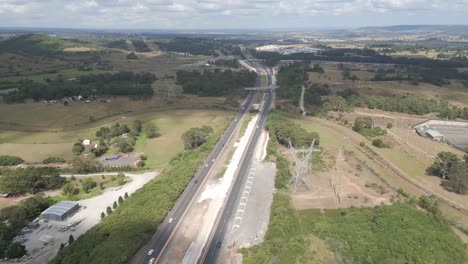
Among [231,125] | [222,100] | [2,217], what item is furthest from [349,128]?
[2,217]

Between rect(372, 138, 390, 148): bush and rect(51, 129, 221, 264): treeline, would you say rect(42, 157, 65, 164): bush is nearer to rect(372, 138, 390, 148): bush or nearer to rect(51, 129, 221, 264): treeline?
rect(51, 129, 221, 264): treeline

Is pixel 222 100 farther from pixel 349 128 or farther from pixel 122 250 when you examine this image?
pixel 122 250

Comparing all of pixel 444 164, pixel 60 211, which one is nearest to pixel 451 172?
pixel 444 164

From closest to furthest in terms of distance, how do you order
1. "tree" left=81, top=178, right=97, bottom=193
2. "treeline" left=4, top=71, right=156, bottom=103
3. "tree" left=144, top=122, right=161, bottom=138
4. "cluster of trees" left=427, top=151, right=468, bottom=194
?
"cluster of trees" left=427, top=151, right=468, bottom=194 → "tree" left=81, top=178, right=97, bottom=193 → "tree" left=144, top=122, right=161, bottom=138 → "treeline" left=4, top=71, right=156, bottom=103

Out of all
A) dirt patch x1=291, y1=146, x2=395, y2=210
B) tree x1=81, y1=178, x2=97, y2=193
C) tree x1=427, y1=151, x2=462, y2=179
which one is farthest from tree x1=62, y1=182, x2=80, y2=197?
tree x1=427, y1=151, x2=462, y2=179

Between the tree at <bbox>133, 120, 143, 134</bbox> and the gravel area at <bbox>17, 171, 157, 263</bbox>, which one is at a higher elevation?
the tree at <bbox>133, 120, 143, 134</bbox>

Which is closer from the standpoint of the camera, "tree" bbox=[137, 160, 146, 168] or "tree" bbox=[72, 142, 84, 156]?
"tree" bbox=[137, 160, 146, 168]

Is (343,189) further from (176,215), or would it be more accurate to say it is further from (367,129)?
(367,129)
